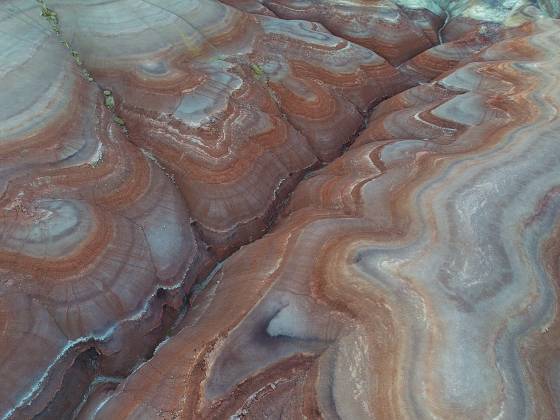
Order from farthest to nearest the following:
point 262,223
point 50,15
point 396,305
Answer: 1. point 50,15
2. point 262,223
3. point 396,305

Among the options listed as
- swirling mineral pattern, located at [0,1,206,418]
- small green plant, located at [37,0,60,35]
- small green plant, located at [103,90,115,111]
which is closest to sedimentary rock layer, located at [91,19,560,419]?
swirling mineral pattern, located at [0,1,206,418]

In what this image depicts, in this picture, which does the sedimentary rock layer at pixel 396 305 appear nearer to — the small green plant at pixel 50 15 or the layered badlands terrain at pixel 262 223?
the layered badlands terrain at pixel 262 223

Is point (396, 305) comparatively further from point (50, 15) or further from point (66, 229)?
point (50, 15)

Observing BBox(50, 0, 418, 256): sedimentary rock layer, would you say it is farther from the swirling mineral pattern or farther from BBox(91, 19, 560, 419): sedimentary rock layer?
BBox(91, 19, 560, 419): sedimentary rock layer

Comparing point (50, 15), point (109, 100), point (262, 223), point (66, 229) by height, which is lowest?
point (262, 223)

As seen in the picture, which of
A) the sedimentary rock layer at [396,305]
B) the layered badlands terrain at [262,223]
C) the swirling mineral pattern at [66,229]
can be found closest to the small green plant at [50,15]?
the layered badlands terrain at [262,223]

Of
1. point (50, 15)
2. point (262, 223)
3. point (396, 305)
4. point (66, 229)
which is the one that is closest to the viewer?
point (396, 305)

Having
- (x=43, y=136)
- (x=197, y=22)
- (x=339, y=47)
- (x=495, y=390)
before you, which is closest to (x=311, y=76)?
(x=339, y=47)

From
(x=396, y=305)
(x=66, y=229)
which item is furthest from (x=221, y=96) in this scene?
(x=396, y=305)
